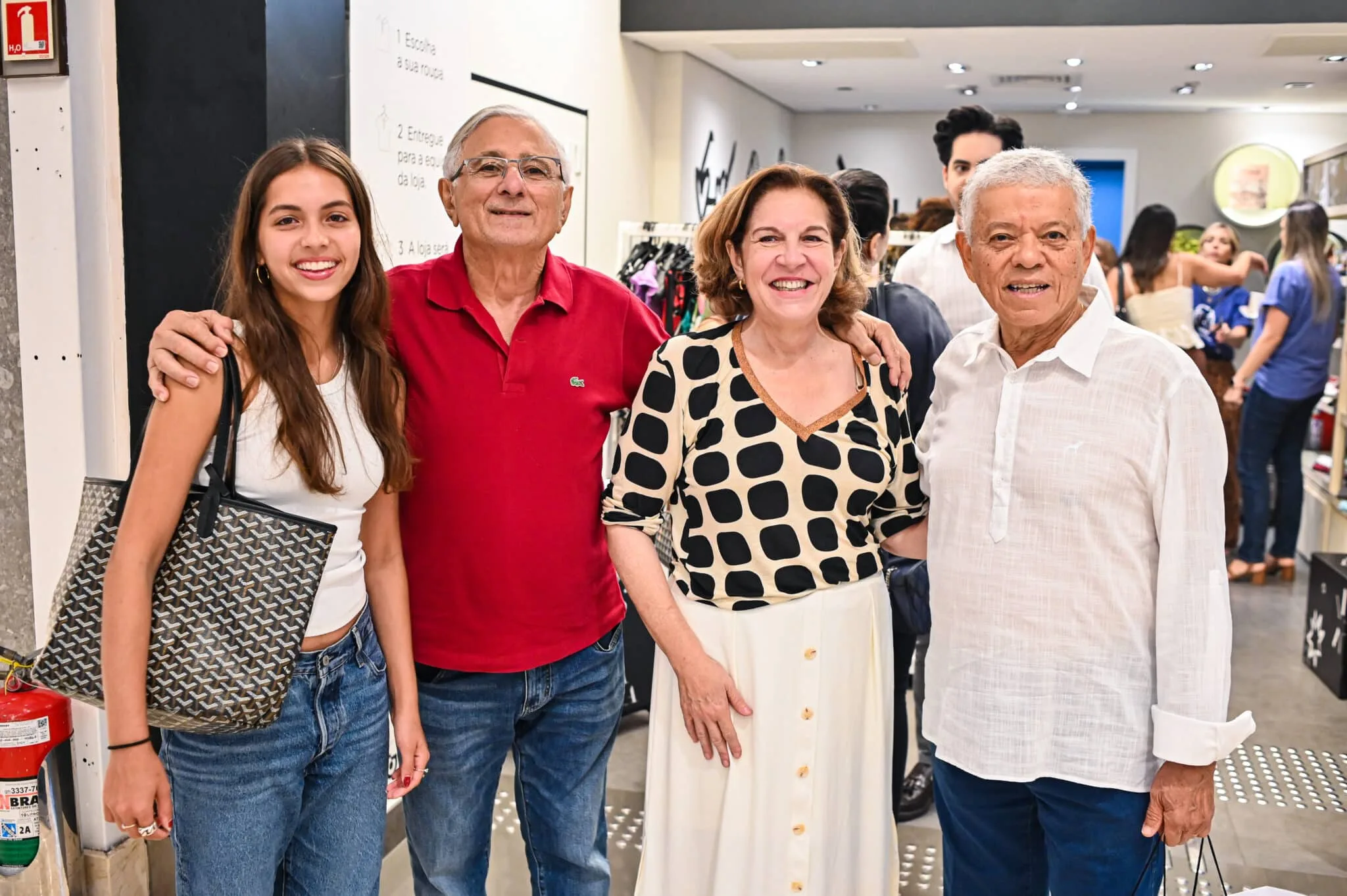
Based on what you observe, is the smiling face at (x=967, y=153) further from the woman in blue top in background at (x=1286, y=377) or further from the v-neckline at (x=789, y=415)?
the woman in blue top in background at (x=1286, y=377)

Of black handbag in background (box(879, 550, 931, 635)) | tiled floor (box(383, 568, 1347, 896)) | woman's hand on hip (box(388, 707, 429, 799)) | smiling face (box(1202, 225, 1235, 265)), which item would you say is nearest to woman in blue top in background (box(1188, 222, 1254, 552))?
smiling face (box(1202, 225, 1235, 265))

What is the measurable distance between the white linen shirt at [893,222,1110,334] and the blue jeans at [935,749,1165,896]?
51.2 inches

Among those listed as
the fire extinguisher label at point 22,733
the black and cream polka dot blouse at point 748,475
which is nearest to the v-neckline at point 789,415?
the black and cream polka dot blouse at point 748,475

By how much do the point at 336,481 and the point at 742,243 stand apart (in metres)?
0.75

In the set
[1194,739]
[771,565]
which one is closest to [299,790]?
[771,565]

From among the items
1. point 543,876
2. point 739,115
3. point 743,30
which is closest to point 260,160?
point 543,876

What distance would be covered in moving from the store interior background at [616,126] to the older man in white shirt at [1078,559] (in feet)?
4.90

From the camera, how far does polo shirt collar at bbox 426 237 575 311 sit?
6.50ft

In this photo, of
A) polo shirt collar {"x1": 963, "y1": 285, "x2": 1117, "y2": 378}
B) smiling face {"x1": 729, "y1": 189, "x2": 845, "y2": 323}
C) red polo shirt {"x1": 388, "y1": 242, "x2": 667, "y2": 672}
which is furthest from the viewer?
red polo shirt {"x1": 388, "y1": 242, "x2": 667, "y2": 672}

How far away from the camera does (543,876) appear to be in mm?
2203

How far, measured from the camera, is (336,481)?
1.68 m

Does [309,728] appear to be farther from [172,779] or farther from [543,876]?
[543,876]

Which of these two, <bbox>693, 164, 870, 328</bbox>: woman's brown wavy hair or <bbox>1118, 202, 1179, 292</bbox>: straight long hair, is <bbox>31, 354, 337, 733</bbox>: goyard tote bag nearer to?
<bbox>693, 164, 870, 328</bbox>: woman's brown wavy hair

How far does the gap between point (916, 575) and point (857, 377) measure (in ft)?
1.80
